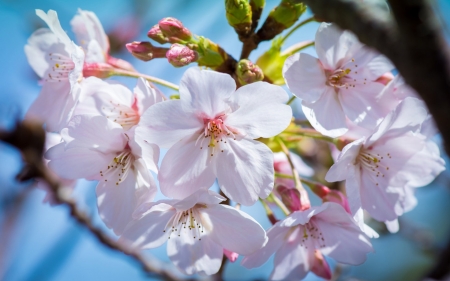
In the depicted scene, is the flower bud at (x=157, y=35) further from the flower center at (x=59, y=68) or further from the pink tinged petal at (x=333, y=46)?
the pink tinged petal at (x=333, y=46)

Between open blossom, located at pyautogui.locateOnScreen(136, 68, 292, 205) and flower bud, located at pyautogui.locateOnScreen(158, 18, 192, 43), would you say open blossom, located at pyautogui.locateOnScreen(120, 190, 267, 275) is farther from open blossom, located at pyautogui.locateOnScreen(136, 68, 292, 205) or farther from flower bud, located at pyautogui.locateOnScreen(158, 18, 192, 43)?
flower bud, located at pyautogui.locateOnScreen(158, 18, 192, 43)

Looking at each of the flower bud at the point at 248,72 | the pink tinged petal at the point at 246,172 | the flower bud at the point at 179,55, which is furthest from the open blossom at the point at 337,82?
the flower bud at the point at 179,55

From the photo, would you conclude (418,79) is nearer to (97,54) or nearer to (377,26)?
(377,26)

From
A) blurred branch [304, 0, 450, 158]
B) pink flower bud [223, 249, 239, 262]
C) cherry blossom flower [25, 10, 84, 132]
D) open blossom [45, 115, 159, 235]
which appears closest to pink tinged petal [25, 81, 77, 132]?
cherry blossom flower [25, 10, 84, 132]

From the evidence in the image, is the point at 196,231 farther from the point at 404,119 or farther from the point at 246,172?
the point at 404,119

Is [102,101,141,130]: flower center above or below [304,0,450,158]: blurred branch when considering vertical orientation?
below

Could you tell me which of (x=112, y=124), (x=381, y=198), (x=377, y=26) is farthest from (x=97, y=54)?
(x=377, y=26)

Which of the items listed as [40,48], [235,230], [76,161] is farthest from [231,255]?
[40,48]
